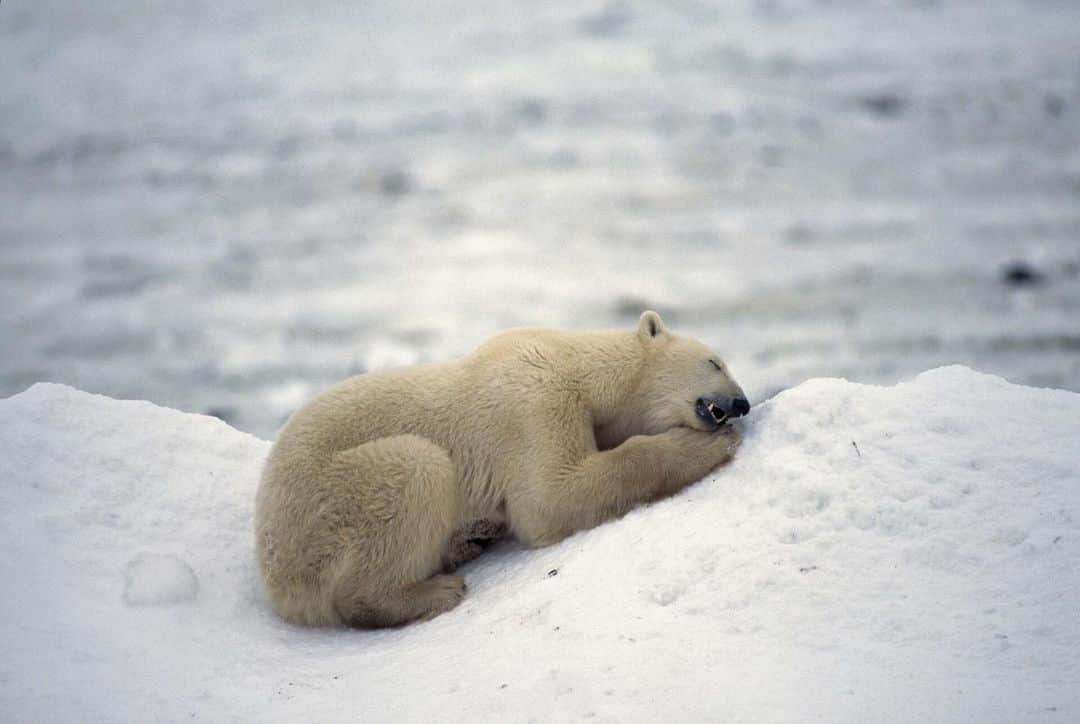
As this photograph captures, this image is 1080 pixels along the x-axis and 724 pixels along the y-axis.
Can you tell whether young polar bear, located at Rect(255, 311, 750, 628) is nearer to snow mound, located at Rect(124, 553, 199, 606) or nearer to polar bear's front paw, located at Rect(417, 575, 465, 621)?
polar bear's front paw, located at Rect(417, 575, 465, 621)

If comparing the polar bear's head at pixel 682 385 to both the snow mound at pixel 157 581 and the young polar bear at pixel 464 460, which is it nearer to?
the young polar bear at pixel 464 460

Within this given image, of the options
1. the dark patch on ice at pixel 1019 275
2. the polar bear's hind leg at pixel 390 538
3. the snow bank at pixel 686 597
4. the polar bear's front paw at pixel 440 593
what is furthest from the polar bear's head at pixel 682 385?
the dark patch on ice at pixel 1019 275

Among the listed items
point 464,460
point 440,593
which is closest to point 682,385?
point 464,460

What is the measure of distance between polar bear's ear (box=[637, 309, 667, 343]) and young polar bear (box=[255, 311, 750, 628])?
6 cm

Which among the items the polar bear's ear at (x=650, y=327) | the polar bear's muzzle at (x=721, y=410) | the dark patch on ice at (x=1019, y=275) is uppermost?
the polar bear's ear at (x=650, y=327)

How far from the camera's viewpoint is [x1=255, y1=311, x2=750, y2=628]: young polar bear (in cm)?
452

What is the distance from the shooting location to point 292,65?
14.8 m

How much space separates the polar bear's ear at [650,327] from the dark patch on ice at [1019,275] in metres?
6.85

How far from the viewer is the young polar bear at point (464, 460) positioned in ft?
14.8

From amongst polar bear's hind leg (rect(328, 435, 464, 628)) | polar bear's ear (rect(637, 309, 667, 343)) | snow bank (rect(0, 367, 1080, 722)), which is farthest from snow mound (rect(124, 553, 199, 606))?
polar bear's ear (rect(637, 309, 667, 343))

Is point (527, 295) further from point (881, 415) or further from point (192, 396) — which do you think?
point (881, 415)

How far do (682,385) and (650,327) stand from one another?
1.29ft

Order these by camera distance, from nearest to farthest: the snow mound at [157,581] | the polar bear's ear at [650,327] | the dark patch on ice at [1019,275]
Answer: the snow mound at [157,581] → the polar bear's ear at [650,327] → the dark patch on ice at [1019,275]

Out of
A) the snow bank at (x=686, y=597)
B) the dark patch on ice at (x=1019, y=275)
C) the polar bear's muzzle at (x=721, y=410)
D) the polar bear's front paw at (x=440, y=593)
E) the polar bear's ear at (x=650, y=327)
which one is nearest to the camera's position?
the snow bank at (x=686, y=597)
